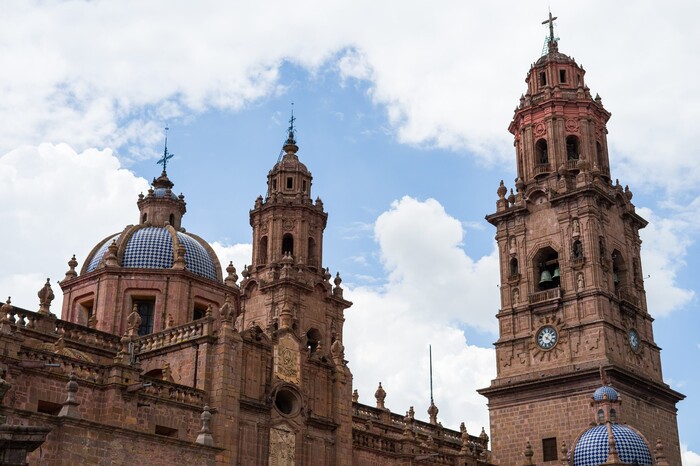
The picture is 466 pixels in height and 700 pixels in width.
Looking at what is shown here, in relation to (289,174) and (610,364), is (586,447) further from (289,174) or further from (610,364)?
(289,174)

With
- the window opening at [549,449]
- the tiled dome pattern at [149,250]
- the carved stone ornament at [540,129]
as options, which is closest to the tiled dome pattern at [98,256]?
the tiled dome pattern at [149,250]

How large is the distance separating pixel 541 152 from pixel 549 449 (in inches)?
736

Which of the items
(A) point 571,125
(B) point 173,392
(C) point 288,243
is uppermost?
(A) point 571,125

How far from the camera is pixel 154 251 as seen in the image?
48.2 meters

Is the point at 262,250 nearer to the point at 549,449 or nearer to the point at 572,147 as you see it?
the point at 572,147

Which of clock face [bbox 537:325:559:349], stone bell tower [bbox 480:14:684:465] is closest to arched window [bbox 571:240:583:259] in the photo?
stone bell tower [bbox 480:14:684:465]

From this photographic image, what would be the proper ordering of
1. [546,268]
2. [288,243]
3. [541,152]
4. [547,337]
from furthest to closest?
[288,243]
[541,152]
[546,268]
[547,337]

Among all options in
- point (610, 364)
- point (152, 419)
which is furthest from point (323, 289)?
point (152, 419)

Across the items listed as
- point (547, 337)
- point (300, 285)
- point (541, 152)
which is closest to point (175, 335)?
point (300, 285)

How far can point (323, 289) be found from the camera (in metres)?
62.3

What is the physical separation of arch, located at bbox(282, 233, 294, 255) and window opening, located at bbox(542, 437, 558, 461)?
20536mm

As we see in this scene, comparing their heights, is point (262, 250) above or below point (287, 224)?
below

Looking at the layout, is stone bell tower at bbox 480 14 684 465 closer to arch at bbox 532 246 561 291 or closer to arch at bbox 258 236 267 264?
arch at bbox 532 246 561 291

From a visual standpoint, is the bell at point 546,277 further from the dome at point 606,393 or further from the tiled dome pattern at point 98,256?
the tiled dome pattern at point 98,256
